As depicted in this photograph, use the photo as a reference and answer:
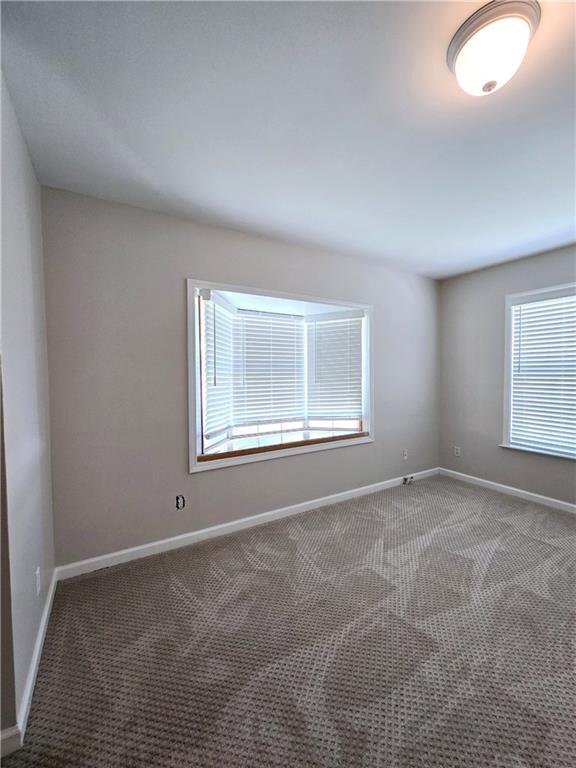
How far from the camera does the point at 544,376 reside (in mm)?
3186

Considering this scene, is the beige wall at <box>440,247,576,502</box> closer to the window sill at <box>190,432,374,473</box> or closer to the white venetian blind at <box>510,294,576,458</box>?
the white venetian blind at <box>510,294,576,458</box>

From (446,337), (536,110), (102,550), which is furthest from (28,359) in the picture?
(446,337)

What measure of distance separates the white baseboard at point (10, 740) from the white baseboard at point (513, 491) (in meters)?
4.08

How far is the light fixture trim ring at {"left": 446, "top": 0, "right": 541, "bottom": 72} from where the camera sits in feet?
3.32

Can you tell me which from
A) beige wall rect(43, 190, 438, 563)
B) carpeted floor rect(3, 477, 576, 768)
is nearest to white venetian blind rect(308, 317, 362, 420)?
beige wall rect(43, 190, 438, 563)

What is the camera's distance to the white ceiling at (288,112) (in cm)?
108

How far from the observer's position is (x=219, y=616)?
69.7 inches

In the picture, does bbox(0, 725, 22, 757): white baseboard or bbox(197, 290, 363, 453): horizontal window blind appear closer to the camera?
bbox(0, 725, 22, 757): white baseboard

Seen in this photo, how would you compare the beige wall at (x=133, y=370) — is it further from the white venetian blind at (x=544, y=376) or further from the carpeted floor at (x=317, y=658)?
the white venetian blind at (x=544, y=376)

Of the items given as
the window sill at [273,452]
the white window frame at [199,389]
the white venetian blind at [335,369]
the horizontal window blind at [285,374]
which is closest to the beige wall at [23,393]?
the white window frame at [199,389]

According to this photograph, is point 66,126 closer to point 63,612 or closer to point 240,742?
point 63,612

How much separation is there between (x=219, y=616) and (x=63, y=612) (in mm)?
896

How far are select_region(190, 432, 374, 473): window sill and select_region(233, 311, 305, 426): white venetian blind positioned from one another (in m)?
0.58

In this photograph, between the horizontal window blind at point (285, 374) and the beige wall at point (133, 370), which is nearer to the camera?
the beige wall at point (133, 370)
